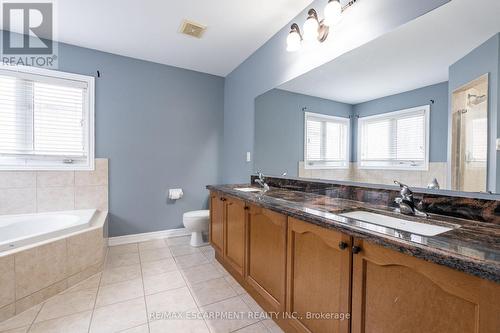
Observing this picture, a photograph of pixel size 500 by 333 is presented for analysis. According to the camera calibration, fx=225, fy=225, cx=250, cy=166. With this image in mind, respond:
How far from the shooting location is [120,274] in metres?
2.12

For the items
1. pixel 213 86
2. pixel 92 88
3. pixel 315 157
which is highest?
pixel 213 86

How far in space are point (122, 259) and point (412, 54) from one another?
10.0ft

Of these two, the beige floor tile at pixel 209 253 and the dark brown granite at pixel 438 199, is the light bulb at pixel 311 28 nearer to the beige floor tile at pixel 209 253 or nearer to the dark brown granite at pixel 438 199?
the dark brown granite at pixel 438 199

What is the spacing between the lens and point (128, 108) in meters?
2.88

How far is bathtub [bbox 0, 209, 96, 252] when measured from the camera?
200cm

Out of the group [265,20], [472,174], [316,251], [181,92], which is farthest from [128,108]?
[472,174]

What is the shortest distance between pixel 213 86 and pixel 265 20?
1505mm

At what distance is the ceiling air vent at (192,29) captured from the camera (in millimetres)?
2188

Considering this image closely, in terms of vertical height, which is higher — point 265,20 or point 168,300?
point 265,20

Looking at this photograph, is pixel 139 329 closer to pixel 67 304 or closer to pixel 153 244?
pixel 67 304

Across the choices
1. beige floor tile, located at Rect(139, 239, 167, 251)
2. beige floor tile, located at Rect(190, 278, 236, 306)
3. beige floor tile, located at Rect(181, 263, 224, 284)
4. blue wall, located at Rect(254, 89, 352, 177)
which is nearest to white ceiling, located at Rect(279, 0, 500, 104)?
blue wall, located at Rect(254, 89, 352, 177)

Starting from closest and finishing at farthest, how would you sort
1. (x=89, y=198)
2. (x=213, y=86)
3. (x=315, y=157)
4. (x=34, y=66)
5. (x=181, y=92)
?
(x=315, y=157), (x=34, y=66), (x=89, y=198), (x=181, y=92), (x=213, y=86)

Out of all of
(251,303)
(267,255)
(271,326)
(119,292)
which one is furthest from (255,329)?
(119,292)

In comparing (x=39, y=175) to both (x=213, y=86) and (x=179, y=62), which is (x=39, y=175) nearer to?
(x=179, y=62)
